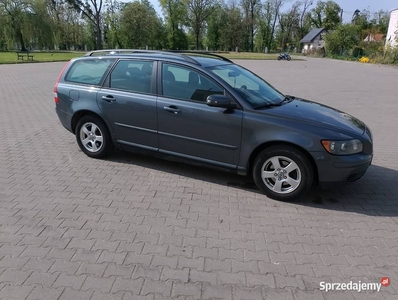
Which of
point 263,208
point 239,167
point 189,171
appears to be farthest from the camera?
point 189,171

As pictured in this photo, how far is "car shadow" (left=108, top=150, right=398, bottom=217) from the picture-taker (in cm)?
371

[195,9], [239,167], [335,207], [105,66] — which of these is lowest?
[335,207]

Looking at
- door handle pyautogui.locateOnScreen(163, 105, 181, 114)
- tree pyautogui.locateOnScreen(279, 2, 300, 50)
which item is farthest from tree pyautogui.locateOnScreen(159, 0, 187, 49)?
door handle pyautogui.locateOnScreen(163, 105, 181, 114)

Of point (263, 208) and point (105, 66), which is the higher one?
point (105, 66)

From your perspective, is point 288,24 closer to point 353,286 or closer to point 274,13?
point 274,13

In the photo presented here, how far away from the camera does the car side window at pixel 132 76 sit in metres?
4.43

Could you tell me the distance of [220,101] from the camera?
3.76m

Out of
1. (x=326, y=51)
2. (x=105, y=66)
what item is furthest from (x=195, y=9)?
(x=105, y=66)

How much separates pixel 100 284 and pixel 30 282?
0.53 meters

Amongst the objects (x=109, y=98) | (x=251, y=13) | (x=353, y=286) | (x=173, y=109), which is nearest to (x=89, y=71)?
(x=109, y=98)

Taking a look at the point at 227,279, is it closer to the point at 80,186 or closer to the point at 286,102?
the point at 80,186

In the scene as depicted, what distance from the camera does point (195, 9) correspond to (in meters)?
72.5

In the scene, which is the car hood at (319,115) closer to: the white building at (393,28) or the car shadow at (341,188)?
the car shadow at (341,188)

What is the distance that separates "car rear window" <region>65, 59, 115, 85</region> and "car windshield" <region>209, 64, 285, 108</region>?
5.87ft
